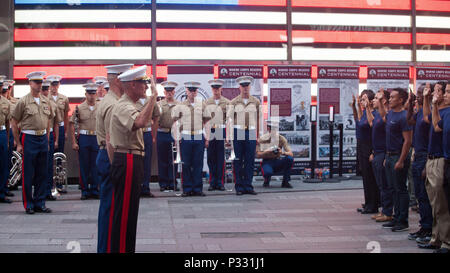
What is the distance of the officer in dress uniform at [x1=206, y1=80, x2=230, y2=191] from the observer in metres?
13.0

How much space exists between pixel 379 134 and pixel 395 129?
1.96 ft

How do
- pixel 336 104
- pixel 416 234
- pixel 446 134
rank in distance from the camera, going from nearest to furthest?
1. pixel 446 134
2. pixel 416 234
3. pixel 336 104

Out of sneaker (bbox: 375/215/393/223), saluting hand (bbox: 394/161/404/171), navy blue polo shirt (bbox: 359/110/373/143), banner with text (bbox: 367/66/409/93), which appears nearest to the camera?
saluting hand (bbox: 394/161/404/171)

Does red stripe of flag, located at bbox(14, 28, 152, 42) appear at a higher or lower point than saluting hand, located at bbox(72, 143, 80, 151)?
higher

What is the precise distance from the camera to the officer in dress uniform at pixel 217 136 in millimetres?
12969

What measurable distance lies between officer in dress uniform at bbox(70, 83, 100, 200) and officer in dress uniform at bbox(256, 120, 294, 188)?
11.9 ft

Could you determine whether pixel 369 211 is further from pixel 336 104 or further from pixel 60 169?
pixel 60 169

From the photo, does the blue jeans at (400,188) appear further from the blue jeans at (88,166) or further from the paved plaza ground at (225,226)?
the blue jeans at (88,166)

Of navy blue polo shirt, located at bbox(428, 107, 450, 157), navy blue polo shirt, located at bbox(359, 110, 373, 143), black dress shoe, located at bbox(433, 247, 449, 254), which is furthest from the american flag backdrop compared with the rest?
black dress shoe, located at bbox(433, 247, 449, 254)

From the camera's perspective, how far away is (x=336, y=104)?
15.4 m

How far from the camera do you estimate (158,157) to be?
43.1 feet

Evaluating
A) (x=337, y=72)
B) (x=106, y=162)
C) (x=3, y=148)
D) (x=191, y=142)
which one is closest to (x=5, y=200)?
(x=3, y=148)

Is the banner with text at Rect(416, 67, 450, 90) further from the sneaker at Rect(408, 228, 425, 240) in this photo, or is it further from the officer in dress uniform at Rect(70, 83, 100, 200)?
the officer in dress uniform at Rect(70, 83, 100, 200)

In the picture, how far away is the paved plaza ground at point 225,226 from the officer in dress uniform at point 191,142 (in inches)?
14.7
